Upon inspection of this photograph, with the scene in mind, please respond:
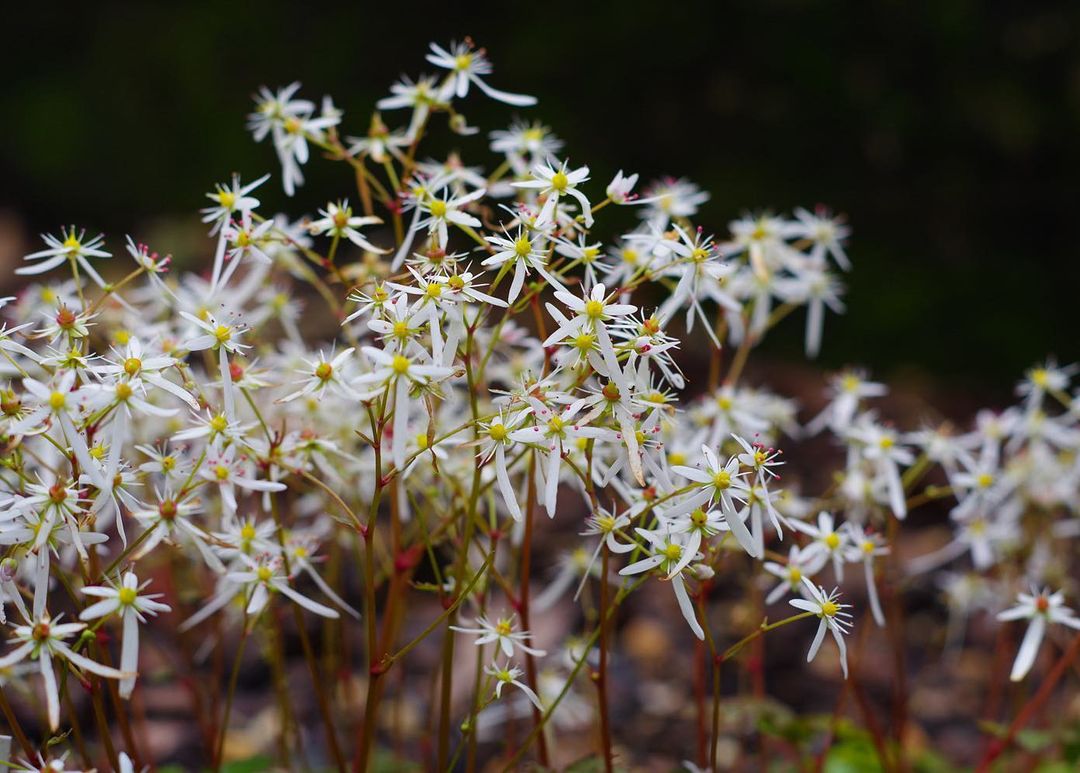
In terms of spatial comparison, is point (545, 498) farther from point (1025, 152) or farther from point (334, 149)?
point (1025, 152)

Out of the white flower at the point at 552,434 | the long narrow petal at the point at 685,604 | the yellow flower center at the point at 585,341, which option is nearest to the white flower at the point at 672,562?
the long narrow petal at the point at 685,604

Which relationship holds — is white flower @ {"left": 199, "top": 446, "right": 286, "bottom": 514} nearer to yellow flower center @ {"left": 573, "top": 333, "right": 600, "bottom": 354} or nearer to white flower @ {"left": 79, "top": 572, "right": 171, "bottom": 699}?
white flower @ {"left": 79, "top": 572, "right": 171, "bottom": 699}

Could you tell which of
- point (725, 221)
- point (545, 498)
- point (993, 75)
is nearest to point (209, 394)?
point (545, 498)

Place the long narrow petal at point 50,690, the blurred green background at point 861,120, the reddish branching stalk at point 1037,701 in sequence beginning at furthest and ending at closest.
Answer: the blurred green background at point 861,120, the reddish branching stalk at point 1037,701, the long narrow petal at point 50,690

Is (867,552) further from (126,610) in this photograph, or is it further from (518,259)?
(126,610)

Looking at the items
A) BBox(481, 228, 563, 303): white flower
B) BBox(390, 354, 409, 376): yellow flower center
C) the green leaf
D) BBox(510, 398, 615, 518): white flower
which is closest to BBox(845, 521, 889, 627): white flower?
BBox(510, 398, 615, 518): white flower

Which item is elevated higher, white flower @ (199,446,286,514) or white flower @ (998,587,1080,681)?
white flower @ (199,446,286,514)

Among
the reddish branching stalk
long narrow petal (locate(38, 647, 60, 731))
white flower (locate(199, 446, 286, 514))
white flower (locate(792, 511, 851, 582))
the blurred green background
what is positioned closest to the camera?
long narrow petal (locate(38, 647, 60, 731))

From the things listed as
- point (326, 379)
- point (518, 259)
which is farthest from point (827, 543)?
point (326, 379)

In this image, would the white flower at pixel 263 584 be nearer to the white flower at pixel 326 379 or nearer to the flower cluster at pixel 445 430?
the flower cluster at pixel 445 430
